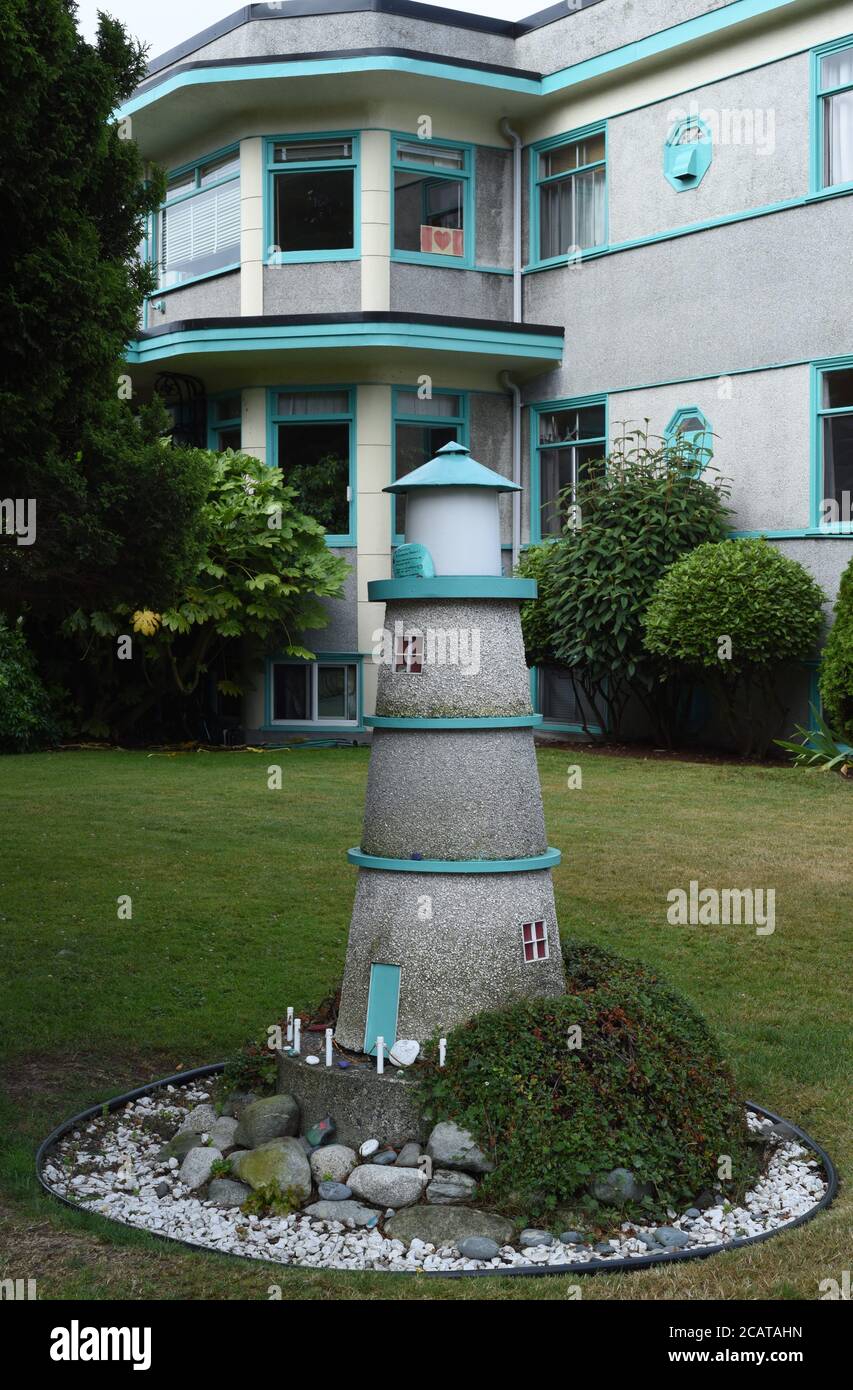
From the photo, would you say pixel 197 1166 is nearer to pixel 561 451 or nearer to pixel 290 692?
pixel 290 692

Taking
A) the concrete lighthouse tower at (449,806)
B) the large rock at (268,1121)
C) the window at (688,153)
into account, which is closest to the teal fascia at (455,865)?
the concrete lighthouse tower at (449,806)

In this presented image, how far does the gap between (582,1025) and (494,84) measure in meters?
15.2

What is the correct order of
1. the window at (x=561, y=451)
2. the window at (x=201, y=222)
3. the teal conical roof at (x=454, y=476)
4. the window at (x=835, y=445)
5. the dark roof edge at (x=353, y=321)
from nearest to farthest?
the teal conical roof at (x=454, y=476) < the window at (x=835, y=445) < the dark roof edge at (x=353, y=321) < the window at (x=561, y=451) < the window at (x=201, y=222)

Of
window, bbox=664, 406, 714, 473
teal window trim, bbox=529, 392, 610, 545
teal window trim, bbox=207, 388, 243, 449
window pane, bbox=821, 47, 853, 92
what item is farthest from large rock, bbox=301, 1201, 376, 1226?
teal window trim, bbox=207, 388, 243, 449

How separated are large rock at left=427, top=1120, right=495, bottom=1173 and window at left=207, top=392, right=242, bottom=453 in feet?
48.7

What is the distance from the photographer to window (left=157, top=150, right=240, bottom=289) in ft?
62.0

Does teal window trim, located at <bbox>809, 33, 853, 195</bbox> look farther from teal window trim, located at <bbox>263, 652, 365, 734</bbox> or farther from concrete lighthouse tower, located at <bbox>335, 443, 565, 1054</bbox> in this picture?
concrete lighthouse tower, located at <bbox>335, 443, 565, 1054</bbox>

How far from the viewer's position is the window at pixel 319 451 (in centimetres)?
1814

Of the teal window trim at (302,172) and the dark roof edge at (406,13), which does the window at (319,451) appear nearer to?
the teal window trim at (302,172)

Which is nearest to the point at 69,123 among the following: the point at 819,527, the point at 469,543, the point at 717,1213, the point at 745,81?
the point at 469,543

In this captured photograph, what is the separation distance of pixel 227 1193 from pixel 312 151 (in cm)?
1579

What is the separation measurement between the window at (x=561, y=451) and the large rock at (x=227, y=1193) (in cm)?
1301

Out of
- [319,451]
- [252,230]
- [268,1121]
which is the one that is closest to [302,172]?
[252,230]

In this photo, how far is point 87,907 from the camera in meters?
8.96
